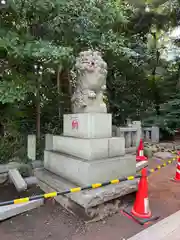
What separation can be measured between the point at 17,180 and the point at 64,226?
56.3 inches

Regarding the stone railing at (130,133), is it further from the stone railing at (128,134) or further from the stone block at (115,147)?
the stone block at (115,147)

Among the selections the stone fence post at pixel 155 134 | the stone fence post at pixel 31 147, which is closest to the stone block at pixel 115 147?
the stone fence post at pixel 31 147

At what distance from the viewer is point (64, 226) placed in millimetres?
2676

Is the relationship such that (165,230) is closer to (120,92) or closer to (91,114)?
(91,114)

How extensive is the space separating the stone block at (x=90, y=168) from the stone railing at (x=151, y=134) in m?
5.38

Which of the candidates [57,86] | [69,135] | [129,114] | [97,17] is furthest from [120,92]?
[69,135]

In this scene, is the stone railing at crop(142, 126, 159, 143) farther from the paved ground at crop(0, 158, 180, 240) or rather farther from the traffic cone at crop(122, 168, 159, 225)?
the traffic cone at crop(122, 168, 159, 225)

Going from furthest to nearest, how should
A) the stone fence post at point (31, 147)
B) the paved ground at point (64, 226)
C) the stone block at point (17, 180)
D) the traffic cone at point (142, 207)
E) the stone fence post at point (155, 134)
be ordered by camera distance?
the stone fence post at point (155, 134)
the stone fence post at point (31, 147)
the stone block at point (17, 180)
the traffic cone at point (142, 207)
the paved ground at point (64, 226)

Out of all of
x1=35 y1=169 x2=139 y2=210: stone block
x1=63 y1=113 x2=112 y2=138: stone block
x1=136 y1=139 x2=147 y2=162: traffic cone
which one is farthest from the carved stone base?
x1=136 y1=139 x2=147 y2=162: traffic cone

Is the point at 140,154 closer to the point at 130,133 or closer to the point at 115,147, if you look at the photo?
the point at 130,133

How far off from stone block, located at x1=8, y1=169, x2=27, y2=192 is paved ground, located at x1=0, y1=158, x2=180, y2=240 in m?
0.57

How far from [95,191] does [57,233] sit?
730 millimetres

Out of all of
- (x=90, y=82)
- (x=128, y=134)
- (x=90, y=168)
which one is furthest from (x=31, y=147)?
(x=128, y=134)

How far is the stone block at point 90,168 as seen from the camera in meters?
2.97
